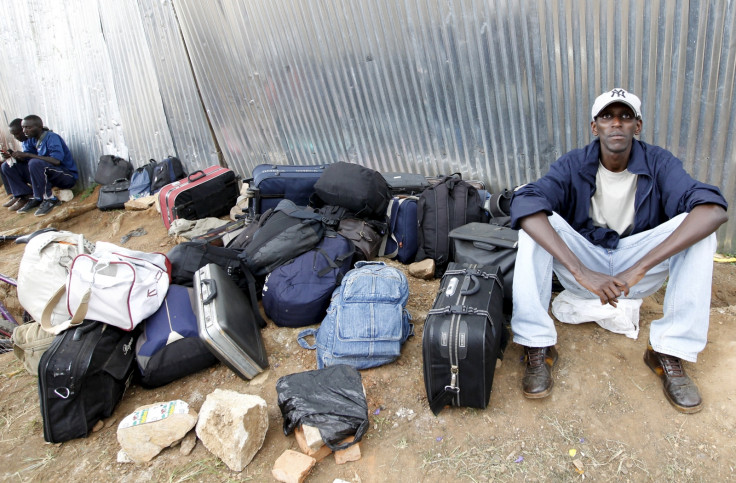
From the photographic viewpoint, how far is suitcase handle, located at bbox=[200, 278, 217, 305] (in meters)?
3.14

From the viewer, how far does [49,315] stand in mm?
2963

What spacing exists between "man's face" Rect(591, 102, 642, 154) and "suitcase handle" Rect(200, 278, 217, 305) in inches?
105

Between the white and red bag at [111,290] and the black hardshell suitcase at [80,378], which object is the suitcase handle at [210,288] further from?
the black hardshell suitcase at [80,378]

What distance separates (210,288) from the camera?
3.25m

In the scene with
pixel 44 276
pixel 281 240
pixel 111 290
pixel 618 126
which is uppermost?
pixel 618 126

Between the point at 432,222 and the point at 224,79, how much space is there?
379 cm

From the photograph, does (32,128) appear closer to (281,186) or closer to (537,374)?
(281,186)

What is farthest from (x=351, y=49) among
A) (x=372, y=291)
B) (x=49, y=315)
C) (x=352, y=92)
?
(x=49, y=315)

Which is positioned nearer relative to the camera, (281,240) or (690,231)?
(690,231)

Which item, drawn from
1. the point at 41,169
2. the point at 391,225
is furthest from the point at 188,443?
the point at 41,169

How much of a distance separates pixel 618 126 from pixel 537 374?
1.48 metres

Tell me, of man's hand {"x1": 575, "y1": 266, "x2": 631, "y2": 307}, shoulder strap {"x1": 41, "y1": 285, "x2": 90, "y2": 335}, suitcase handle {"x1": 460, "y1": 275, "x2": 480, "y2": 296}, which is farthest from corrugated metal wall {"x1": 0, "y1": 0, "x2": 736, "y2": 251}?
shoulder strap {"x1": 41, "y1": 285, "x2": 90, "y2": 335}

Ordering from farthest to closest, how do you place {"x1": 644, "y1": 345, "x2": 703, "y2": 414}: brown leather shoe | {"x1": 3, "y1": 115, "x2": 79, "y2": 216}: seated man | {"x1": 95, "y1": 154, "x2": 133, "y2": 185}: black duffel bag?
{"x1": 3, "y1": 115, "x2": 79, "y2": 216}: seated man, {"x1": 95, "y1": 154, "x2": 133, "y2": 185}: black duffel bag, {"x1": 644, "y1": 345, "x2": 703, "y2": 414}: brown leather shoe

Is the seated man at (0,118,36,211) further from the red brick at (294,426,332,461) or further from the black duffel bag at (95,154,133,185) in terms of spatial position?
the red brick at (294,426,332,461)
